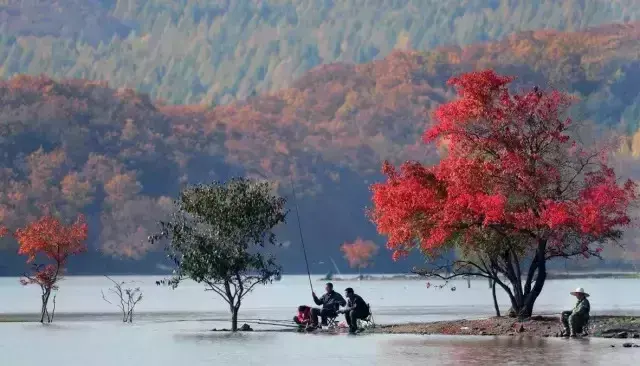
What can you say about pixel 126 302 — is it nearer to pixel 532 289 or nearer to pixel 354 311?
pixel 354 311

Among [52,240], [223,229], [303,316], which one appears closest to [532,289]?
[303,316]

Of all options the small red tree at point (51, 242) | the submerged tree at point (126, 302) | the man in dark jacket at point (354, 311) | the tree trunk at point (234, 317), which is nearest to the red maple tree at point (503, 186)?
the man in dark jacket at point (354, 311)

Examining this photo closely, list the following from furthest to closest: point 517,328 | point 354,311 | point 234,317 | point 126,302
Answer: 1. point 126,302
2. point 234,317
3. point 354,311
4. point 517,328

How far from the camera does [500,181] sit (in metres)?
50.9

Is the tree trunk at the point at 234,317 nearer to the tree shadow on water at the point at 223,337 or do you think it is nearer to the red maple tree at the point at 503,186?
the tree shadow on water at the point at 223,337

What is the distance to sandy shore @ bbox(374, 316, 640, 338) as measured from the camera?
48906 mm

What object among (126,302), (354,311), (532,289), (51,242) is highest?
(51,242)

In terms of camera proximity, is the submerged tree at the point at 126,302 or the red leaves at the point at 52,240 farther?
the red leaves at the point at 52,240

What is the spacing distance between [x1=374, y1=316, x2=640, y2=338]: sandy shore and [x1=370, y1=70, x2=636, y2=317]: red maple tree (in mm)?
1500

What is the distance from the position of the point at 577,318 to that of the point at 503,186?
6.16 meters

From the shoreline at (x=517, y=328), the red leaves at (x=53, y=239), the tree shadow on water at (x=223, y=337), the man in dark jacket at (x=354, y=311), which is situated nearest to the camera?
the shoreline at (x=517, y=328)

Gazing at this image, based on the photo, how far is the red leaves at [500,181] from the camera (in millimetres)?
50406

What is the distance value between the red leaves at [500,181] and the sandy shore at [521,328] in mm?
3304

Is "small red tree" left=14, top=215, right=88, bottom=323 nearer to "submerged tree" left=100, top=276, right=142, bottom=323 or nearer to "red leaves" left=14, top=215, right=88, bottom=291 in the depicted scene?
"red leaves" left=14, top=215, right=88, bottom=291
